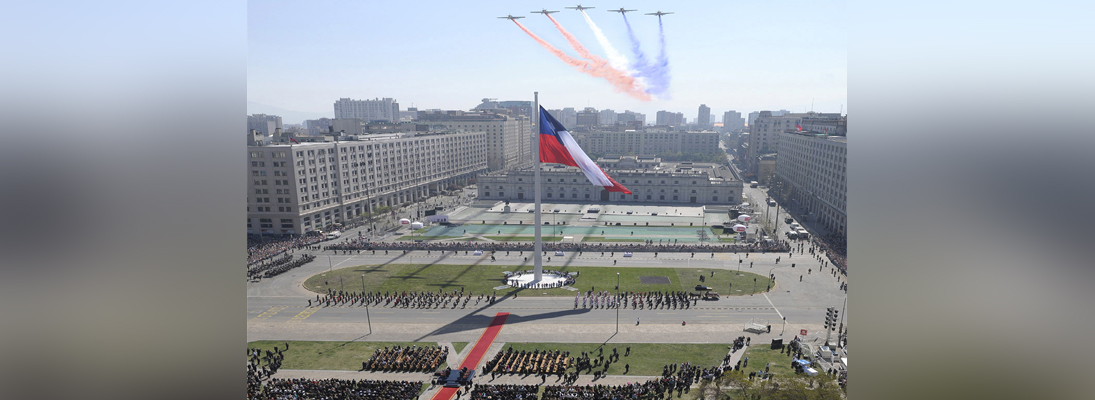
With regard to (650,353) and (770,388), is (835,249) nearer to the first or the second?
(650,353)

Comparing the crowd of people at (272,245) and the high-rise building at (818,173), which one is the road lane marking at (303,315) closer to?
the crowd of people at (272,245)

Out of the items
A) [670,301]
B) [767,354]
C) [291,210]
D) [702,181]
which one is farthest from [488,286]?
[702,181]

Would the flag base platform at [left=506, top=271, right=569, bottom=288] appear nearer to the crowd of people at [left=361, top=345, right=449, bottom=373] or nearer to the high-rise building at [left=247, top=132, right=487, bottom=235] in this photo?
the crowd of people at [left=361, top=345, right=449, bottom=373]

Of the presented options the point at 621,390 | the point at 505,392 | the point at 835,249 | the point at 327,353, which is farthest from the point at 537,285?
the point at 835,249

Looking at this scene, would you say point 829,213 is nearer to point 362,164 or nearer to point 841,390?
point 841,390

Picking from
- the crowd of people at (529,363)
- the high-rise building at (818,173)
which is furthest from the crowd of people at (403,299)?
the high-rise building at (818,173)
